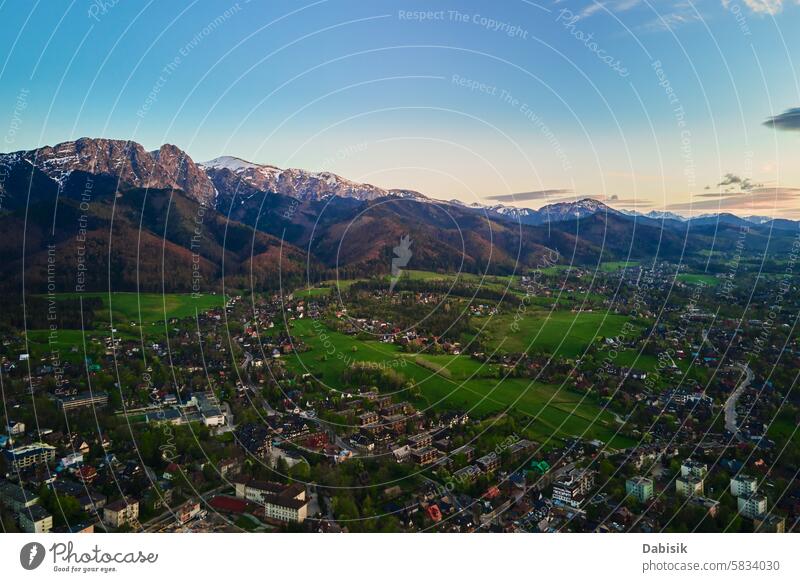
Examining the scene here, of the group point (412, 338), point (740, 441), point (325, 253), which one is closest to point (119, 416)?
point (412, 338)

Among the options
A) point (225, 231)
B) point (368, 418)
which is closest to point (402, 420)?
point (368, 418)

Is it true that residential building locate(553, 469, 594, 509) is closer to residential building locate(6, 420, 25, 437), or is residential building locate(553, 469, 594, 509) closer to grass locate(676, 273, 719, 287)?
residential building locate(6, 420, 25, 437)

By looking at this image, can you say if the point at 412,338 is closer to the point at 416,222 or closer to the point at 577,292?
the point at 577,292

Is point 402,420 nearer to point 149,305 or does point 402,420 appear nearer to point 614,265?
point 149,305

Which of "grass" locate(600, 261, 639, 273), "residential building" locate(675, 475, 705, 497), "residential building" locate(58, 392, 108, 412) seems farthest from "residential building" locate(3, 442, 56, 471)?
"grass" locate(600, 261, 639, 273)

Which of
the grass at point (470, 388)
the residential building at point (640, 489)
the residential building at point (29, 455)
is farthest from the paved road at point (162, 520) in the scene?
the residential building at point (640, 489)
